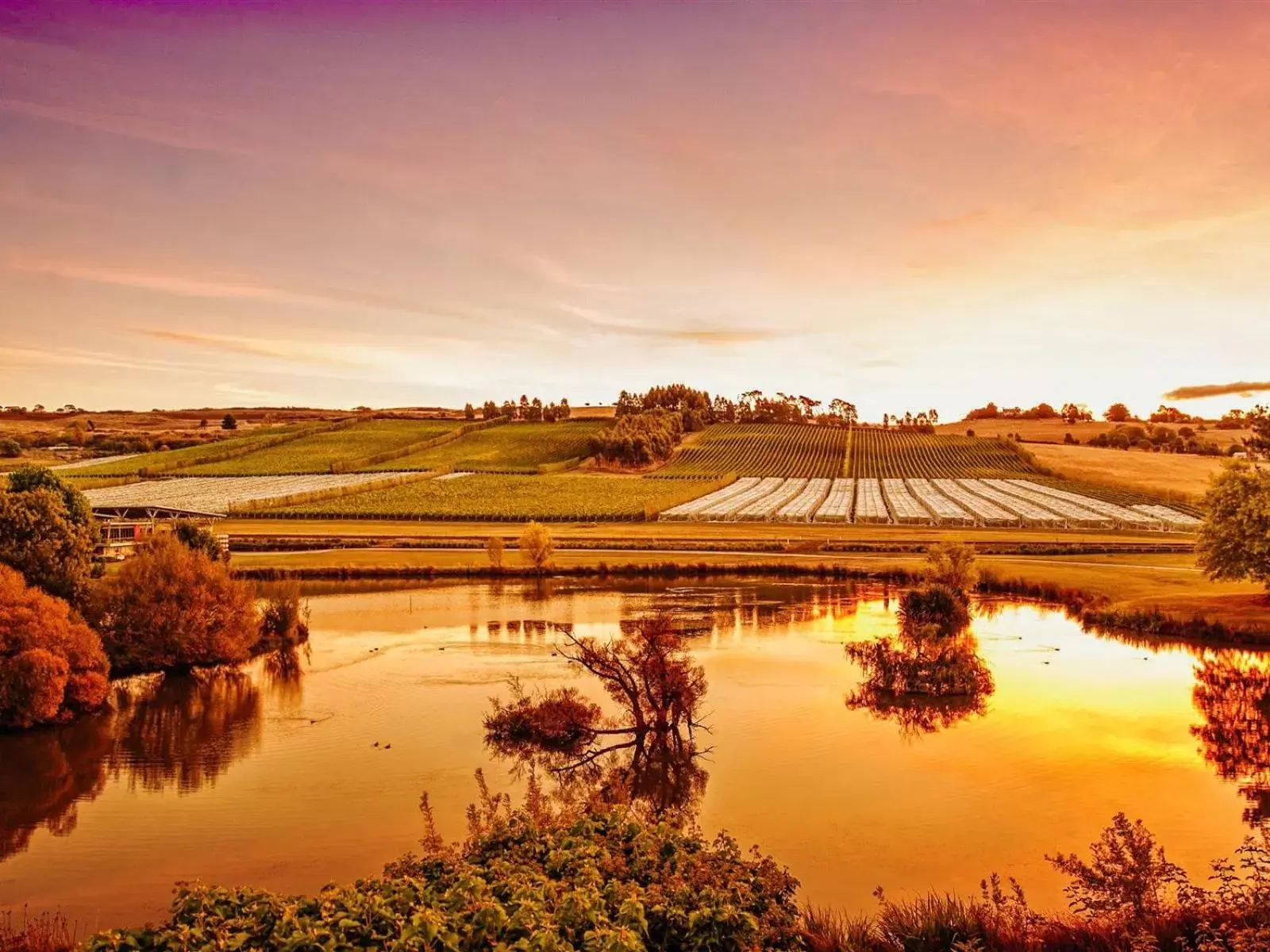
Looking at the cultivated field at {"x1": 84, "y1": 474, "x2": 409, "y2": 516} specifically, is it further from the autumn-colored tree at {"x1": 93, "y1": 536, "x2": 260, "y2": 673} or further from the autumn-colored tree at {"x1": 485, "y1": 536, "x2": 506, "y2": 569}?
the autumn-colored tree at {"x1": 93, "y1": 536, "x2": 260, "y2": 673}

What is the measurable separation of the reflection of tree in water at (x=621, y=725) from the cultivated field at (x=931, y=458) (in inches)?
4224

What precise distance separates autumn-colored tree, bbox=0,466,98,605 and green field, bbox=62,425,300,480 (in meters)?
89.0

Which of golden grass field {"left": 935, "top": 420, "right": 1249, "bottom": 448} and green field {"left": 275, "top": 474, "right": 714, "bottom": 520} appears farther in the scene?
golden grass field {"left": 935, "top": 420, "right": 1249, "bottom": 448}

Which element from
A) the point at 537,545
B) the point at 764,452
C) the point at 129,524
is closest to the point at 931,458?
the point at 764,452

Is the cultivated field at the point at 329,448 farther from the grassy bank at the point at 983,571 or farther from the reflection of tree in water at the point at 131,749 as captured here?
the reflection of tree in water at the point at 131,749

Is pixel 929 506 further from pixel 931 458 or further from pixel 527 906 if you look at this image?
pixel 527 906

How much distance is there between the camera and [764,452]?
151 metres

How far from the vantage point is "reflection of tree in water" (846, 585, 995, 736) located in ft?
96.0

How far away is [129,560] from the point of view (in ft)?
117

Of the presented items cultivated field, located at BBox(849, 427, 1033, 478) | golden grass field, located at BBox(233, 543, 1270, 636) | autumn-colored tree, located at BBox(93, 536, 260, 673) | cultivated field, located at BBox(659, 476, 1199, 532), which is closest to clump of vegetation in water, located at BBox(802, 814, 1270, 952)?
autumn-colored tree, located at BBox(93, 536, 260, 673)

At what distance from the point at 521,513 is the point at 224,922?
79.0 metres

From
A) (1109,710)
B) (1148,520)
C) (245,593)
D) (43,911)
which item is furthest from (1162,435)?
(43,911)

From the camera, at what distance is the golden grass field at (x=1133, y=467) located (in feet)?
341

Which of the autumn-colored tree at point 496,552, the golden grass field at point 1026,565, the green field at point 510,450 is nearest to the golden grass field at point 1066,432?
the green field at point 510,450
